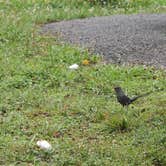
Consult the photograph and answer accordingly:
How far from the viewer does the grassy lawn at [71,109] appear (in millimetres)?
5090

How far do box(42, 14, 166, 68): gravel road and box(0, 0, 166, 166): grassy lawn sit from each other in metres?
0.43

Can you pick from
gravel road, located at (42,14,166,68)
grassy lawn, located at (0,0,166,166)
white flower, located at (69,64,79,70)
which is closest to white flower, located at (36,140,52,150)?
grassy lawn, located at (0,0,166,166)

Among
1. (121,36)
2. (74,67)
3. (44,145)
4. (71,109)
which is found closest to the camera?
(44,145)

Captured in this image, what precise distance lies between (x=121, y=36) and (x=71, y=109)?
380 centimetres

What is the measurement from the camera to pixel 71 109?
6281 millimetres

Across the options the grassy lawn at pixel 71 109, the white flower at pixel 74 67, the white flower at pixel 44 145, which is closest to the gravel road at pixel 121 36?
the grassy lawn at pixel 71 109

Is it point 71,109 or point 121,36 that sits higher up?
point 71,109

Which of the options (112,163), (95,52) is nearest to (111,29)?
(95,52)

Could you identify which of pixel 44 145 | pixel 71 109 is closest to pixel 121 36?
pixel 71 109

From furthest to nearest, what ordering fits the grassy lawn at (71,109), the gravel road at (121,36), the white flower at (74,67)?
Result: the gravel road at (121,36)
the white flower at (74,67)
the grassy lawn at (71,109)

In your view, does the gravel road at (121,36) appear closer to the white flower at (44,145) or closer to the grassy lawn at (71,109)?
the grassy lawn at (71,109)

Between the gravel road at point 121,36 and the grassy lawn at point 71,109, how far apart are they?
1.43ft

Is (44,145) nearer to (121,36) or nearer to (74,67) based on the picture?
(74,67)

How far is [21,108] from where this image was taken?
249 inches
